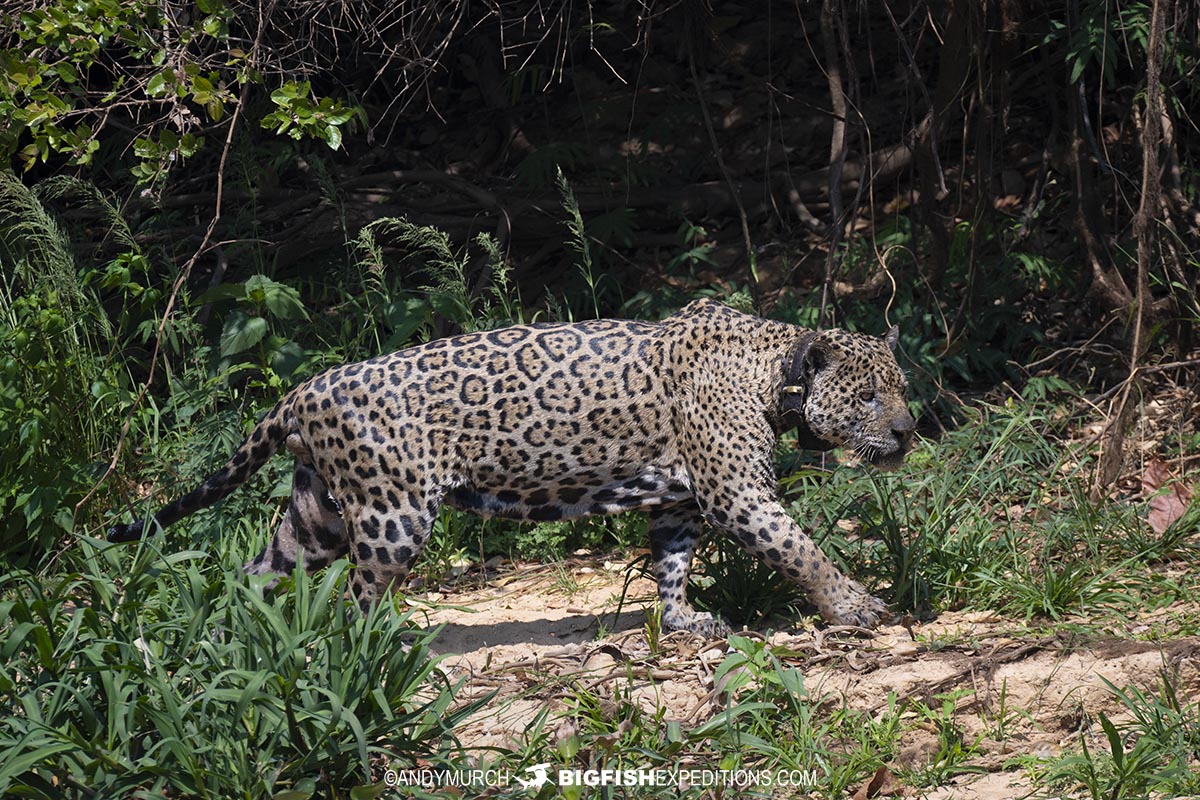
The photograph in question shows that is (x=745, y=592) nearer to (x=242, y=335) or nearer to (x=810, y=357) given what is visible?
(x=810, y=357)

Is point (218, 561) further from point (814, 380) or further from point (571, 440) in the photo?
point (814, 380)

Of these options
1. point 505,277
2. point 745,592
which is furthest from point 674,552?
point 505,277

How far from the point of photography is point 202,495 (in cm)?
604

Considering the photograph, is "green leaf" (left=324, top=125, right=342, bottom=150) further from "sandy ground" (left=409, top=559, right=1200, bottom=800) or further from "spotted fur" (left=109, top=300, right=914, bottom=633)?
"sandy ground" (left=409, top=559, right=1200, bottom=800)

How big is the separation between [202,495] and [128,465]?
1.75 m

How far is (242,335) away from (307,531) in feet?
6.10

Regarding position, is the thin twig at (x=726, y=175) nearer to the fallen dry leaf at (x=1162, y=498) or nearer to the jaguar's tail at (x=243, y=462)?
the fallen dry leaf at (x=1162, y=498)

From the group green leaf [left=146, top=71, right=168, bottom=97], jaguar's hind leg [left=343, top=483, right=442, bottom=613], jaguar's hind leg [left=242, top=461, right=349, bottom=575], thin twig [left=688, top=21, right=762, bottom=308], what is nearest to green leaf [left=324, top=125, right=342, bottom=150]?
green leaf [left=146, top=71, right=168, bottom=97]

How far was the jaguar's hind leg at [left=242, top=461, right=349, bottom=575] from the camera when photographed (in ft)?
19.9

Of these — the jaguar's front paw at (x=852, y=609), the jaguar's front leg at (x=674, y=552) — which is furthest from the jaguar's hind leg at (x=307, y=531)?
the jaguar's front paw at (x=852, y=609)

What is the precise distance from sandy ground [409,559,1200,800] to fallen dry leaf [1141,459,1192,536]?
3.18ft

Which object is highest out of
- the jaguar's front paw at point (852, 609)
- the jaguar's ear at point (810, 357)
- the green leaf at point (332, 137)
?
the green leaf at point (332, 137)

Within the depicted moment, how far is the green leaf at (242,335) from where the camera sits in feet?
24.7

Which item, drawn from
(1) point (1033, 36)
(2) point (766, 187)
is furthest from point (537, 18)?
(1) point (1033, 36)
